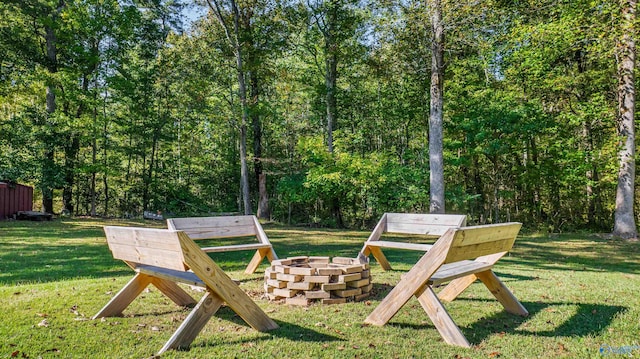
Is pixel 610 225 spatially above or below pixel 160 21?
below

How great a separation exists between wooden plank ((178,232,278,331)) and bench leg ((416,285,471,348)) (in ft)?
4.38

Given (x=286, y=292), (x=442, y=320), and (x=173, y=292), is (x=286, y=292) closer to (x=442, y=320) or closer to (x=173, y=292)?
(x=173, y=292)

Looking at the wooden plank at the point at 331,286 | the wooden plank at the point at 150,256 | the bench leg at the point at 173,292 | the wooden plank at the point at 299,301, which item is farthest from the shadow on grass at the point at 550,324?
the bench leg at the point at 173,292

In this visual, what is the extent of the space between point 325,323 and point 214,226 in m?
2.88

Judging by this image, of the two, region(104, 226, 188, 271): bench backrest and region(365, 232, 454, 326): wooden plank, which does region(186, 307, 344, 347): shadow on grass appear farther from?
region(104, 226, 188, 271): bench backrest

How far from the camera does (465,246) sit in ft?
11.1

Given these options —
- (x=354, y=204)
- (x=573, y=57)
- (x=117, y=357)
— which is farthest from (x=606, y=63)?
(x=117, y=357)

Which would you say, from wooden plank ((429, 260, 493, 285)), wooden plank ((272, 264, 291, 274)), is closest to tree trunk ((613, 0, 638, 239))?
wooden plank ((429, 260, 493, 285))

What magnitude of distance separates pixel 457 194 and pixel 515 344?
44.7 ft

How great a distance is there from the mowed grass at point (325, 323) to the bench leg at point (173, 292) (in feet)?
0.31

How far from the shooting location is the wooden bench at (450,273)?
127 inches

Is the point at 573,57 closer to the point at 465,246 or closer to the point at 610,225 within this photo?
the point at 610,225

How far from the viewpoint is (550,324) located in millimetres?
3746

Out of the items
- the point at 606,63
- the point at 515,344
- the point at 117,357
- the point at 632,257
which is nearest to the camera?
the point at 117,357
